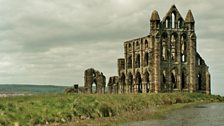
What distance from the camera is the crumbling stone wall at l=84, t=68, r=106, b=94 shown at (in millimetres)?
102938

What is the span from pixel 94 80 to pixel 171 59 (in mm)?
18561

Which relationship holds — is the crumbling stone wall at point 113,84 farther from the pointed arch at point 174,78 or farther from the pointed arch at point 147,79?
the pointed arch at point 174,78

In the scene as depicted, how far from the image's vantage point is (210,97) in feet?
282

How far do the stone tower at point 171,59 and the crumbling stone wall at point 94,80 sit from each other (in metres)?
7.50

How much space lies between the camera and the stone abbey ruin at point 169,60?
94.1 m

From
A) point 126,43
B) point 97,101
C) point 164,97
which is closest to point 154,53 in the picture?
point 126,43

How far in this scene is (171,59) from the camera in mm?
96500

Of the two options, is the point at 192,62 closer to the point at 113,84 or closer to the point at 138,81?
the point at 138,81

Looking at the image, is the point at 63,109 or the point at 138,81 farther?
the point at 138,81

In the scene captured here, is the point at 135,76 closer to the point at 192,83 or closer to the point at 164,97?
the point at 192,83

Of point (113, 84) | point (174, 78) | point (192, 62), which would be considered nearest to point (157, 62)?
point (174, 78)

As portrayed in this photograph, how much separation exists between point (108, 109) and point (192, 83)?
55330 millimetres

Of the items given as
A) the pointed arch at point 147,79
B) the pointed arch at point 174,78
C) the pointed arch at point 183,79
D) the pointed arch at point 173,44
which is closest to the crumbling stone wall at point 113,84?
the pointed arch at point 147,79

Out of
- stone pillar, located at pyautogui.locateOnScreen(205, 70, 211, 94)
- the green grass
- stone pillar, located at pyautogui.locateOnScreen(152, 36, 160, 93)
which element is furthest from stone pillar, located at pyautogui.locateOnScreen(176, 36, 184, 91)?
the green grass
